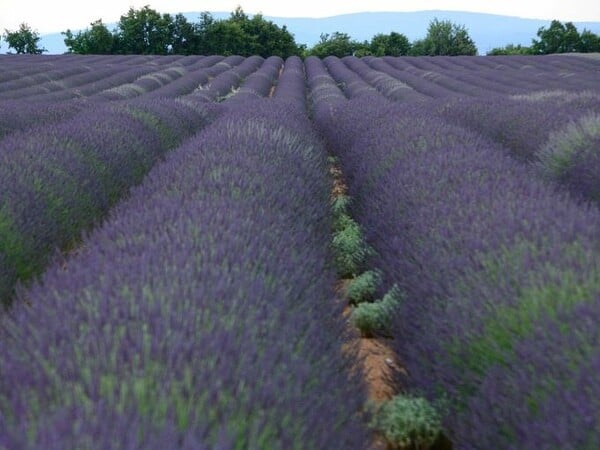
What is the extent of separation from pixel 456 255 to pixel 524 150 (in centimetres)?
405

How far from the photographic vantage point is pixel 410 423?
112 inches

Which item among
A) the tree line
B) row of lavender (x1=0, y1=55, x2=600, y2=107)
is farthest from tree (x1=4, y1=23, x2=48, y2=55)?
row of lavender (x1=0, y1=55, x2=600, y2=107)

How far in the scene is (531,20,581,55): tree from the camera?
4225 cm

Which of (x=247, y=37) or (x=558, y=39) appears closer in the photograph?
(x=247, y=37)

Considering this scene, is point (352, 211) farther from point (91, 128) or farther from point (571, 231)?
point (571, 231)

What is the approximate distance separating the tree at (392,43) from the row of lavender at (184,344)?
43945 mm

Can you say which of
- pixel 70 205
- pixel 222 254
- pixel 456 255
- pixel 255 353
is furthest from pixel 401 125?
pixel 255 353

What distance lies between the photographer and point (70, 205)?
5.30 metres

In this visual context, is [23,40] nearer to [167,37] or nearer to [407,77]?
[167,37]

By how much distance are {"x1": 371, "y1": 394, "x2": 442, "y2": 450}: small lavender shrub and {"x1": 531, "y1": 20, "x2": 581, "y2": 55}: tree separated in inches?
1679

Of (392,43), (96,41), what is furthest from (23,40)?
(392,43)

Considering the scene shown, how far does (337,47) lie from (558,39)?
491 inches

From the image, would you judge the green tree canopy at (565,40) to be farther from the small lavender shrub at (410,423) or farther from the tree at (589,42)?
the small lavender shrub at (410,423)

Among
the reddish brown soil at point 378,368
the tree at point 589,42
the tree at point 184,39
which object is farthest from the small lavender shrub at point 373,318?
the tree at point 589,42
